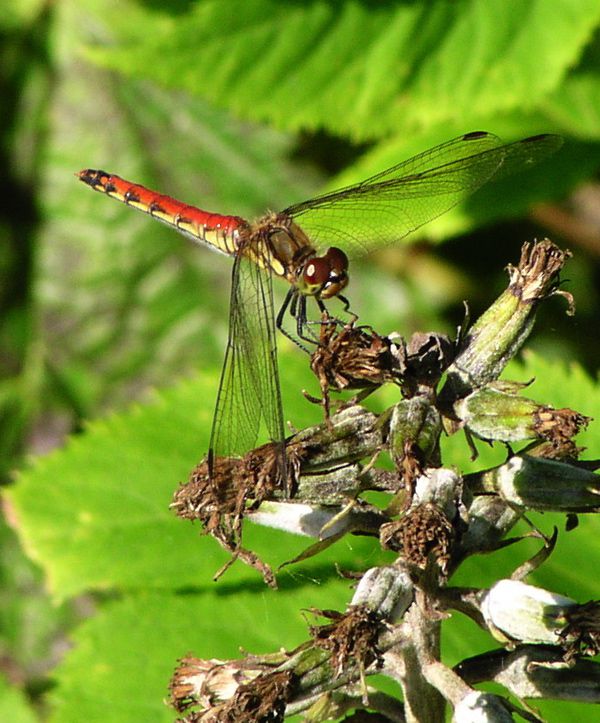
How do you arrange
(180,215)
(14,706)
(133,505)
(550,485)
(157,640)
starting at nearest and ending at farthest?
1. (550,485)
2. (157,640)
3. (133,505)
4. (180,215)
5. (14,706)

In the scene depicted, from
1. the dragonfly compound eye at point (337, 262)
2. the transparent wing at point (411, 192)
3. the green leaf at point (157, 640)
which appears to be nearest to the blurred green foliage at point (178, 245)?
the green leaf at point (157, 640)

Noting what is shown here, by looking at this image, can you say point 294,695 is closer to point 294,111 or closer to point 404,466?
point 404,466

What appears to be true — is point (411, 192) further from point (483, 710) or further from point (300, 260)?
point (483, 710)

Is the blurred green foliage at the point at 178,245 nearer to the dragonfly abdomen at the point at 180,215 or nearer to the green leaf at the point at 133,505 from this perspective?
the green leaf at the point at 133,505

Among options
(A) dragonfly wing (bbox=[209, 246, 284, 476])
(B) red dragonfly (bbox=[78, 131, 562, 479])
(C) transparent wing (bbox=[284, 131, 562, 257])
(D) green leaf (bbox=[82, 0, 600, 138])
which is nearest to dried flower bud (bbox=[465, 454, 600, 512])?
(A) dragonfly wing (bbox=[209, 246, 284, 476])

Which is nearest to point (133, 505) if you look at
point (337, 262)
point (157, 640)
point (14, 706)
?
point (157, 640)

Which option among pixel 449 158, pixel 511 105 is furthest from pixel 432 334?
pixel 511 105
